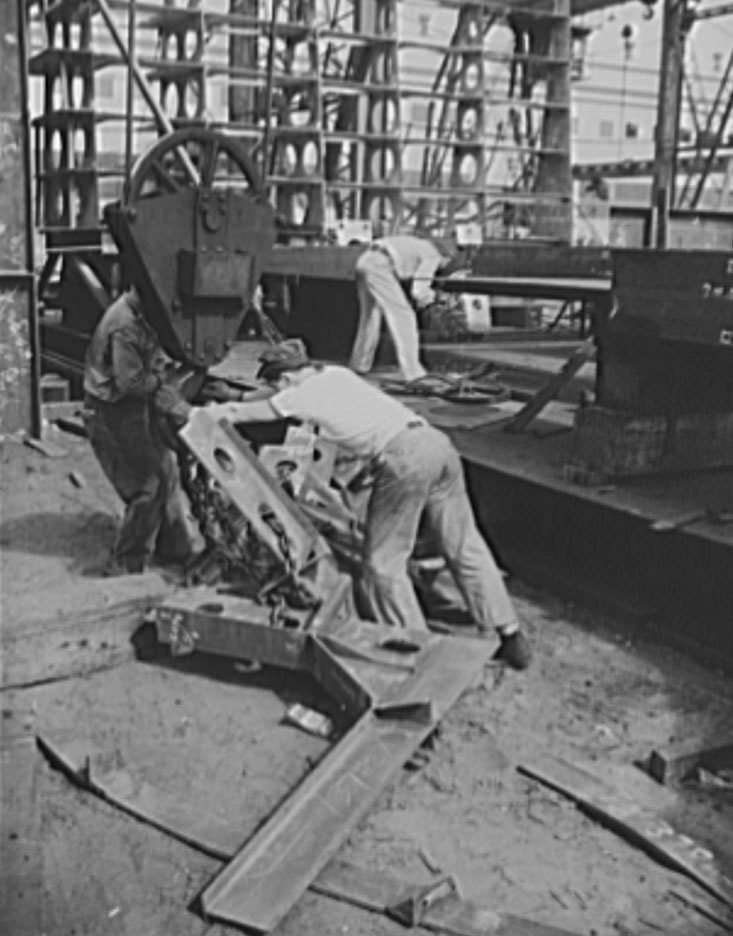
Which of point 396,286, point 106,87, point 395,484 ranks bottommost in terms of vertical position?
point 395,484

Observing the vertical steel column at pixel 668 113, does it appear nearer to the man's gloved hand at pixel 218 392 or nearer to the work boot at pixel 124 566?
the man's gloved hand at pixel 218 392

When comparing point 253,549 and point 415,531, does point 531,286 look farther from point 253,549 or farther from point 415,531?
point 253,549

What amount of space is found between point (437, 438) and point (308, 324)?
6.18 metres

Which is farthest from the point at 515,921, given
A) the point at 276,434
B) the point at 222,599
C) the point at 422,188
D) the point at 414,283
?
the point at 422,188

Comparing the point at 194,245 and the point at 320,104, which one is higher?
the point at 320,104

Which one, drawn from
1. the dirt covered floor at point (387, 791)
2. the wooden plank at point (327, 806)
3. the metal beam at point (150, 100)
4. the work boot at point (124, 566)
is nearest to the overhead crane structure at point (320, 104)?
the metal beam at point (150, 100)

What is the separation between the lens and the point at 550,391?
7285 millimetres

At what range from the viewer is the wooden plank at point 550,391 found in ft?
23.6

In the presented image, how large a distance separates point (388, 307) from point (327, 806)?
5641mm

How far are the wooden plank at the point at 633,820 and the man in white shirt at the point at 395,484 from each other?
965 millimetres

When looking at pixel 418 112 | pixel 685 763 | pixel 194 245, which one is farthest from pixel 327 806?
pixel 418 112

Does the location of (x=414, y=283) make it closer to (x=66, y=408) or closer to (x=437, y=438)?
(x=66, y=408)

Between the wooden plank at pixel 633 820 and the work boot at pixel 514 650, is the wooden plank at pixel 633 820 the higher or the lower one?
the lower one

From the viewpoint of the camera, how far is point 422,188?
13.7 m
